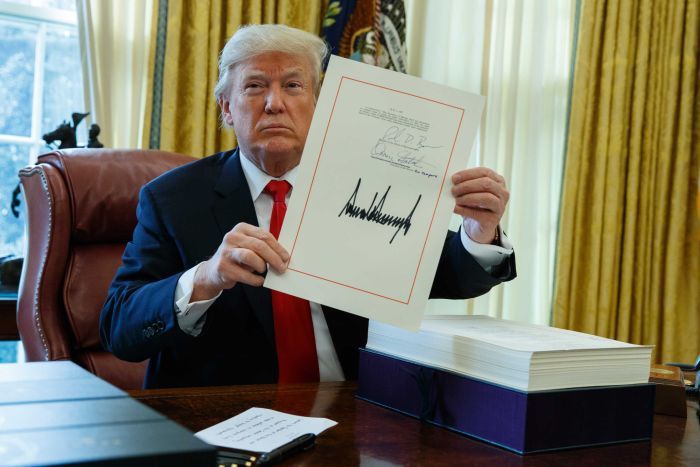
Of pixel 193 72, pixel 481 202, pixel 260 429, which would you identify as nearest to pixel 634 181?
pixel 193 72

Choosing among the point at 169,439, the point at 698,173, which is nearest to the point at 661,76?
the point at 698,173

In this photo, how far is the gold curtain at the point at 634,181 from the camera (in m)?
3.86

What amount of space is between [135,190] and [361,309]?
1034 millimetres

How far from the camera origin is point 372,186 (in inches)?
Answer: 48.9

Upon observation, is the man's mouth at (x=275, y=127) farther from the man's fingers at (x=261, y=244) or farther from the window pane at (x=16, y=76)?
the window pane at (x=16, y=76)

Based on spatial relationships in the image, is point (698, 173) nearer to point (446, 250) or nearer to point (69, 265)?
point (446, 250)

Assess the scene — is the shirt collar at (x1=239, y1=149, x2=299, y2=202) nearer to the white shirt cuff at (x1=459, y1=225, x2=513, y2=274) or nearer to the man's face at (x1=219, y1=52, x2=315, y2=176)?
the man's face at (x1=219, y1=52, x2=315, y2=176)

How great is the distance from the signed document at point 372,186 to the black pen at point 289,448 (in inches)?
10.6

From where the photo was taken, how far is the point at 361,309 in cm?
122

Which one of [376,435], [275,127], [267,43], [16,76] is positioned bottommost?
[376,435]

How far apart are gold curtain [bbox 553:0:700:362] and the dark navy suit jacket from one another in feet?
7.47

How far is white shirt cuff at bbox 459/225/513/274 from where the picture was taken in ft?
5.15

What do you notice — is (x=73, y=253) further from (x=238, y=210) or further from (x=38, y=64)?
(x=38, y=64)
